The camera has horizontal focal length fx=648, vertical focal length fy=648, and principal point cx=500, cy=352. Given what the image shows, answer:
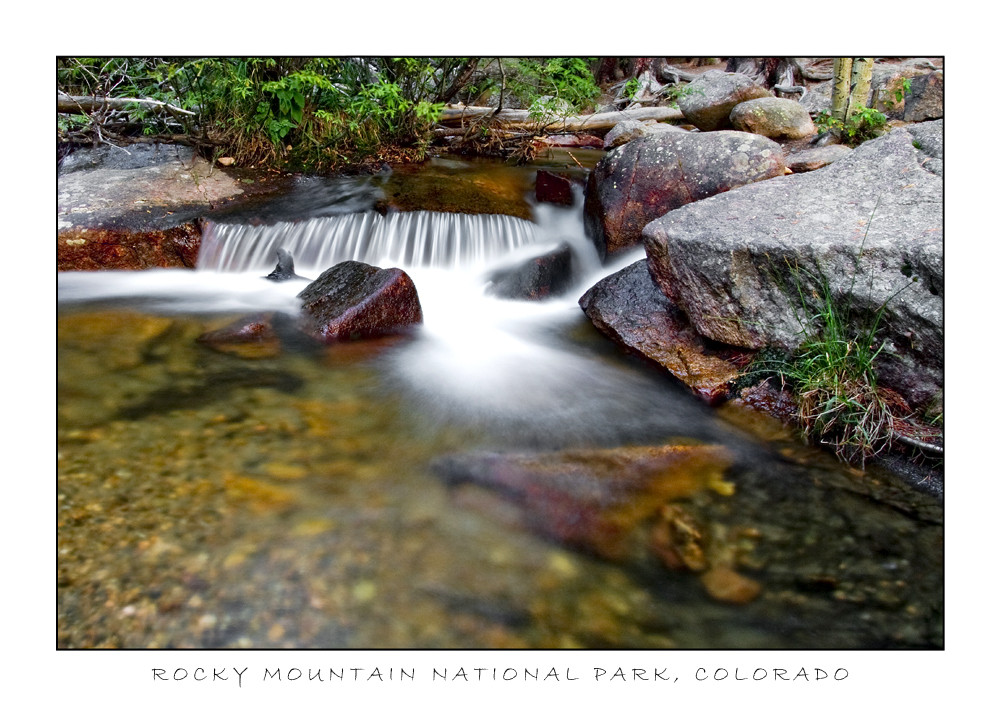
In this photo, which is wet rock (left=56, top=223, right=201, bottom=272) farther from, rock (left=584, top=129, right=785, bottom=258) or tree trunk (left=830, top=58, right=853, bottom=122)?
tree trunk (left=830, top=58, right=853, bottom=122)

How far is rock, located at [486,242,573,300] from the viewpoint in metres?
5.72

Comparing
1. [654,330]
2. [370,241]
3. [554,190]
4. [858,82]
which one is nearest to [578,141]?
[554,190]

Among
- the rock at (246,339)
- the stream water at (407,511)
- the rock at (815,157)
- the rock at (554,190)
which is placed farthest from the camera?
the rock at (554,190)

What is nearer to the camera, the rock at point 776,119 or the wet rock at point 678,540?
the wet rock at point 678,540

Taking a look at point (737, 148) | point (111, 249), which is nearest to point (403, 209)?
point (111, 249)

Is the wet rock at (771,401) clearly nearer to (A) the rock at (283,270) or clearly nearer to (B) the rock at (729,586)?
(B) the rock at (729,586)

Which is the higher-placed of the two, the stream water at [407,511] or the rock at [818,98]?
the rock at [818,98]

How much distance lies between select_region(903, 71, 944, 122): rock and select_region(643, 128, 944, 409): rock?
746cm

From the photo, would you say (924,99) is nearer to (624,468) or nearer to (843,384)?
(843,384)

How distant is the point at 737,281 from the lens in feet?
12.1

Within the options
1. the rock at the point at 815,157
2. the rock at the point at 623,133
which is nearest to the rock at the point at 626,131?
the rock at the point at 623,133

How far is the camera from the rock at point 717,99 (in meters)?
A: 9.79

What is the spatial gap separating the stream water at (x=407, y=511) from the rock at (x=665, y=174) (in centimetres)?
156

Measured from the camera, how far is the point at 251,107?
7414mm
